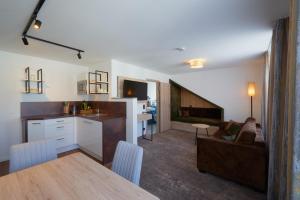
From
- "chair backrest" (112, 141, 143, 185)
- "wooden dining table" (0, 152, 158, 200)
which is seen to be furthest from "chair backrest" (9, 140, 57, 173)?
"chair backrest" (112, 141, 143, 185)

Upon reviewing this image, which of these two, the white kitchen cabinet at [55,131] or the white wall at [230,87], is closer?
the white kitchen cabinet at [55,131]

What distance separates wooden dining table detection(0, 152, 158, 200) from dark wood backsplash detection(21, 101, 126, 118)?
2.23 meters

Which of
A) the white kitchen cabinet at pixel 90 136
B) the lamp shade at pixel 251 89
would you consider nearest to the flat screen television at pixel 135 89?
the white kitchen cabinet at pixel 90 136

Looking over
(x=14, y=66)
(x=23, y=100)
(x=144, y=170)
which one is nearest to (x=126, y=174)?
(x=144, y=170)

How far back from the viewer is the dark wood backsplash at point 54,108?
3223mm

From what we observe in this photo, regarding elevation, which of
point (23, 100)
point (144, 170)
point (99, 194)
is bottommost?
point (144, 170)

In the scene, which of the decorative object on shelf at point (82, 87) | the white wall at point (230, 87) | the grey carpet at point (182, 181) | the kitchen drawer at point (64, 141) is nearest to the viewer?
the grey carpet at point (182, 181)

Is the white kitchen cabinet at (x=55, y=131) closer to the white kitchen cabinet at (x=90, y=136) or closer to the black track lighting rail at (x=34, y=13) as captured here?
the white kitchen cabinet at (x=90, y=136)

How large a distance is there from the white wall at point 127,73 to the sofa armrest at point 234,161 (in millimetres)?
2319

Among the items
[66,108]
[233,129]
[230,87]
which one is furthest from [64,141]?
[230,87]

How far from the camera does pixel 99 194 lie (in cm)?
91

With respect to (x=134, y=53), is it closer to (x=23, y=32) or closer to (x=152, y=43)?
(x=152, y=43)

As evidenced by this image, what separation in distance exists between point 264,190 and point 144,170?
1.77m

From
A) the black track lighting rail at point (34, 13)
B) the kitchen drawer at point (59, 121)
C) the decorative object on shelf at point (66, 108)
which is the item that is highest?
the black track lighting rail at point (34, 13)
